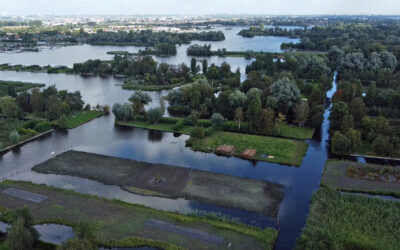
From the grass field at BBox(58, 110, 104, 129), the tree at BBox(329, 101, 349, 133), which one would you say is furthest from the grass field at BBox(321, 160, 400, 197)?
the grass field at BBox(58, 110, 104, 129)

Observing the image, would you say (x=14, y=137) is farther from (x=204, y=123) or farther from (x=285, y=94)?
(x=285, y=94)

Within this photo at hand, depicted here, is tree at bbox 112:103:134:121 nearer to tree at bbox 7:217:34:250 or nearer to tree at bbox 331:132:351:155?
tree at bbox 331:132:351:155

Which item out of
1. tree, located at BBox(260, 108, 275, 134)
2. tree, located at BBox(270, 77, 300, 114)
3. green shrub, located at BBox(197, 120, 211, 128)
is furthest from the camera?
tree, located at BBox(270, 77, 300, 114)

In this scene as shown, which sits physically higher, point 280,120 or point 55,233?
point 280,120

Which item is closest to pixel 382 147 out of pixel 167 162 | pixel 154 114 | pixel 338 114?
pixel 338 114

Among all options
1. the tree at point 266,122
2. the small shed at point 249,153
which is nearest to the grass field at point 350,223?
the small shed at point 249,153

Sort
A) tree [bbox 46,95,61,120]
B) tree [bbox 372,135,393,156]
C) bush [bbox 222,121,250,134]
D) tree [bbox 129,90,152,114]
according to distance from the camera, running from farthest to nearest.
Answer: tree [bbox 129,90,152,114] → tree [bbox 46,95,61,120] → bush [bbox 222,121,250,134] → tree [bbox 372,135,393,156]

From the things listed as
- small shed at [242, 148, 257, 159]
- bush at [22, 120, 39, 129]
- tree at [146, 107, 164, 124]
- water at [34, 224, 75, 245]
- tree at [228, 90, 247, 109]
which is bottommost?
water at [34, 224, 75, 245]
